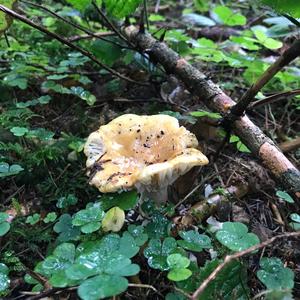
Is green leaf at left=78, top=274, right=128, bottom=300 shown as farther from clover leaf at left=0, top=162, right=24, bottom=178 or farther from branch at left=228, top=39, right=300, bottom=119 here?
branch at left=228, top=39, right=300, bottom=119

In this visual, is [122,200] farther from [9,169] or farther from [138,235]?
[9,169]

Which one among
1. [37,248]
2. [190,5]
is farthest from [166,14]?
[37,248]

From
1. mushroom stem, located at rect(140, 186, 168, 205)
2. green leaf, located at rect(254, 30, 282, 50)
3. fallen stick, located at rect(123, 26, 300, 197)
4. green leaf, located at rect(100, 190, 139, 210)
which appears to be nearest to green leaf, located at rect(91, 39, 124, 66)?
fallen stick, located at rect(123, 26, 300, 197)

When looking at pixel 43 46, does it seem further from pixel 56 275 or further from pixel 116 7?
pixel 56 275

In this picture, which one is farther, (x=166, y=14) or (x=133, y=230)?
(x=166, y=14)

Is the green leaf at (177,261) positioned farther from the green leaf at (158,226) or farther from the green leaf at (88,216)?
the green leaf at (88,216)

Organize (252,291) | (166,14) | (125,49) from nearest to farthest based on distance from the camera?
1. (252,291)
2. (125,49)
3. (166,14)
